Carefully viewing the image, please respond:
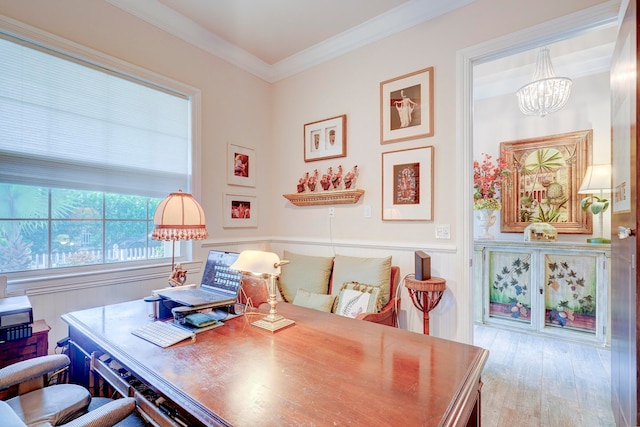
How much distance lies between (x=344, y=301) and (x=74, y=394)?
1.67 metres

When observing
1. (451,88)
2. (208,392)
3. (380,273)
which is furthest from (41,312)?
(451,88)

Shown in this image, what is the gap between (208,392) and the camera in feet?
2.93

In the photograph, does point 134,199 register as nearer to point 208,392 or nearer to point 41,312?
point 41,312

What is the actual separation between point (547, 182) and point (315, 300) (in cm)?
315

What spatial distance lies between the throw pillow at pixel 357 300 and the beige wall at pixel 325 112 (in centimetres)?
40

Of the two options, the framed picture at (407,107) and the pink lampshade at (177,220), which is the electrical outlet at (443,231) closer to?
the framed picture at (407,107)

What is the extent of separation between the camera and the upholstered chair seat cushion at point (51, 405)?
1.04 m

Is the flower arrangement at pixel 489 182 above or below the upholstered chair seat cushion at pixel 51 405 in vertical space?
above

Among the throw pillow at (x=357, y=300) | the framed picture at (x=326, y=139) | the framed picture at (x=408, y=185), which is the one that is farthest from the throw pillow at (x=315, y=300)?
the framed picture at (x=326, y=139)

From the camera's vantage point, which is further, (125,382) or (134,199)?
(134,199)

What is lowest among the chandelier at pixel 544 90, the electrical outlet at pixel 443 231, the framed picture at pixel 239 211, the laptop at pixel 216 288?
the laptop at pixel 216 288

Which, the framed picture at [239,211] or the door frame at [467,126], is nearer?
the door frame at [467,126]

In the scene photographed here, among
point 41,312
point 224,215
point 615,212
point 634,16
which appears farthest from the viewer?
point 224,215

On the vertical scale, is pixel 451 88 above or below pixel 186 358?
above
